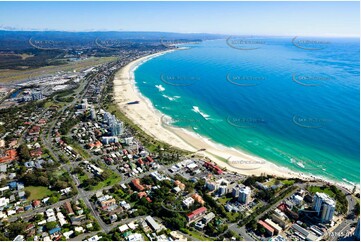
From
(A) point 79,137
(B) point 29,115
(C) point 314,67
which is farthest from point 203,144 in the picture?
(C) point 314,67

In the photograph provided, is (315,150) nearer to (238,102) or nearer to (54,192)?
(238,102)

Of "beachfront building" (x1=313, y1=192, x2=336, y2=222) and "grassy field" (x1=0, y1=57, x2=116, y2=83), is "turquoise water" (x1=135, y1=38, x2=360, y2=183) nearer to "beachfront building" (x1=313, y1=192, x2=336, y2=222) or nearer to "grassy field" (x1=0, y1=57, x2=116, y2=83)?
"beachfront building" (x1=313, y1=192, x2=336, y2=222)

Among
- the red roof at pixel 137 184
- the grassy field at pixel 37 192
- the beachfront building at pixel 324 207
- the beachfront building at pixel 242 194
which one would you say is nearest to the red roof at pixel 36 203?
the grassy field at pixel 37 192

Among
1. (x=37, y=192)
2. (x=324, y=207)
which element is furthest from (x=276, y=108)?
(x=37, y=192)

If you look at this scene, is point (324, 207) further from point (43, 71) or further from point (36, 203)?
point (43, 71)

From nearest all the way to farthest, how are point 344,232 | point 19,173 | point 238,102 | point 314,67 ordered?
point 344,232 → point 19,173 → point 238,102 → point 314,67

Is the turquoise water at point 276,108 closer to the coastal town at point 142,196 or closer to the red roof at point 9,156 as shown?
the coastal town at point 142,196
